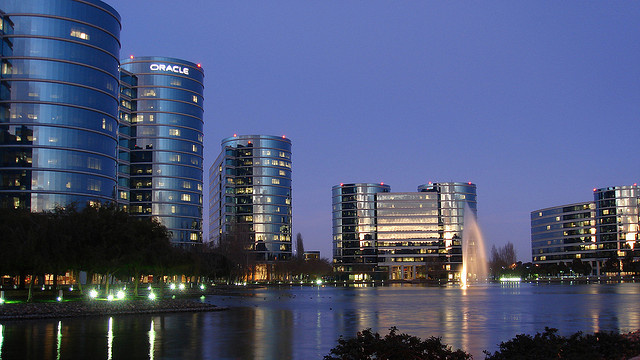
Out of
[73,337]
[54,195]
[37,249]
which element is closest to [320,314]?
[73,337]

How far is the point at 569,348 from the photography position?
17.0 m

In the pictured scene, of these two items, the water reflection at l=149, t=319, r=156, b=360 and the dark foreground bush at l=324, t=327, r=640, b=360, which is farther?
the water reflection at l=149, t=319, r=156, b=360

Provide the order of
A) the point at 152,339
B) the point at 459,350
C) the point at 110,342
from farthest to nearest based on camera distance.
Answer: the point at 152,339 → the point at 110,342 → the point at 459,350

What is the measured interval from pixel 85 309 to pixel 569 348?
126 ft

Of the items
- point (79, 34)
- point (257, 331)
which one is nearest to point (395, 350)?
point (257, 331)

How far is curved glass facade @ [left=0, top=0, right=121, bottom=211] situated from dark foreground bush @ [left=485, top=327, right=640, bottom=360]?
12780 centimetres

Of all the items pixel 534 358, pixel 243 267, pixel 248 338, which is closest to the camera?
pixel 534 358

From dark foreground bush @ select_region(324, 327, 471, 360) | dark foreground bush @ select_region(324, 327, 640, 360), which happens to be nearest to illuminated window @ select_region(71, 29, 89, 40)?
dark foreground bush @ select_region(324, 327, 640, 360)

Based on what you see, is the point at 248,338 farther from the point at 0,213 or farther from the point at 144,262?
the point at 0,213

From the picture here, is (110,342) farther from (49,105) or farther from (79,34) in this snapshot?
(79,34)

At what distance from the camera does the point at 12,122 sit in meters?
132

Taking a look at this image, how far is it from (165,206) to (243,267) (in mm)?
31859

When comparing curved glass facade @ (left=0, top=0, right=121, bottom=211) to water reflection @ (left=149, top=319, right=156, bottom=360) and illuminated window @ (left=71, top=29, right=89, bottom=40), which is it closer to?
illuminated window @ (left=71, top=29, right=89, bottom=40)

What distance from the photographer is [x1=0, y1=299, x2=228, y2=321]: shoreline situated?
43.1 meters
